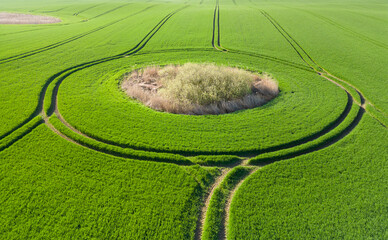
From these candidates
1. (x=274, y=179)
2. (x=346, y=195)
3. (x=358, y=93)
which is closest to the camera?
(x=346, y=195)

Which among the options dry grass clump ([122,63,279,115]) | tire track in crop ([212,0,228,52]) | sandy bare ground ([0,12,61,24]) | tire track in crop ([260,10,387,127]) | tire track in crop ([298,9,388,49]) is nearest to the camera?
dry grass clump ([122,63,279,115])

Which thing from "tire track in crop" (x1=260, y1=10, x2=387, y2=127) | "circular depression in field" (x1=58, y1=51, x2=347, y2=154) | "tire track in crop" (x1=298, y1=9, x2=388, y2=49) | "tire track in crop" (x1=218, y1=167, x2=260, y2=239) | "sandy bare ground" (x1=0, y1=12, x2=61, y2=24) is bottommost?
"tire track in crop" (x1=218, y1=167, x2=260, y2=239)

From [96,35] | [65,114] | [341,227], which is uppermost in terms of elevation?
[96,35]

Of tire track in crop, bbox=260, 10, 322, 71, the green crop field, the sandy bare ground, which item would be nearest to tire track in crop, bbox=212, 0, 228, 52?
the green crop field

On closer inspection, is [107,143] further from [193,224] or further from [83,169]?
[193,224]

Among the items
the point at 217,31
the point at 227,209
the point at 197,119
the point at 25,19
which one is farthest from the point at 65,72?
the point at 25,19

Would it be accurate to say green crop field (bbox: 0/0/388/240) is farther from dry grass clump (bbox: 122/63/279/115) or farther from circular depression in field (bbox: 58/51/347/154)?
dry grass clump (bbox: 122/63/279/115)

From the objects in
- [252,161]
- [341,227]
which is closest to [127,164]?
[252,161]

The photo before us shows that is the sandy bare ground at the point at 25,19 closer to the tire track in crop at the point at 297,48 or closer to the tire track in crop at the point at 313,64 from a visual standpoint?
the tire track in crop at the point at 297,48
